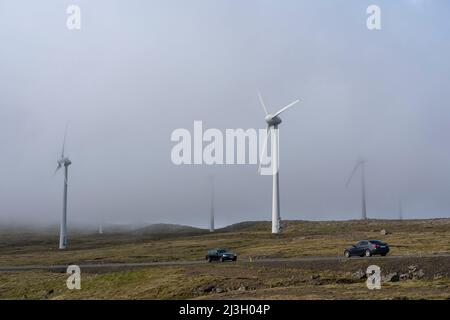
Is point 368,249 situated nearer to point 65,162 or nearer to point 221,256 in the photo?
point 221,256

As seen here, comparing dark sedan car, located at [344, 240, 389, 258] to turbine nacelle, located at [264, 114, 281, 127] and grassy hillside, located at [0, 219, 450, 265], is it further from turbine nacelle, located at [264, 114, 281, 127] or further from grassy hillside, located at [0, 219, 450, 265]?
turbine nacelle, located at [264, 114, 281, 127]

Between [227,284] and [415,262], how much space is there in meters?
18.2

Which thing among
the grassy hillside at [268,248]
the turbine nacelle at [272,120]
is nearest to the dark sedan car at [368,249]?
the grassy hillside at [268,248]

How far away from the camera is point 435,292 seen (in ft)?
122

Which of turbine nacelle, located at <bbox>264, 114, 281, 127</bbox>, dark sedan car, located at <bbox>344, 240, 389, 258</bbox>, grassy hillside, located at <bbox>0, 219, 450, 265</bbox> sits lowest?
grassy hillside, located at <bbox>0, 219, 450, 265</bbox>

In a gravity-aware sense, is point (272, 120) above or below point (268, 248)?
above

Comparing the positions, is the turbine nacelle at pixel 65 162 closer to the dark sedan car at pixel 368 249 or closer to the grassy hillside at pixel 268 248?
the grassy hillside at pixel 268 248

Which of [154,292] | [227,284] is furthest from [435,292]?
[154,292]

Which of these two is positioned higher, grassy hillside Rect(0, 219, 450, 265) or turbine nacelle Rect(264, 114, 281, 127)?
turbine nacelle Rect(264, 114, 281, 127)

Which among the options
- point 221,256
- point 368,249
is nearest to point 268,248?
point 221,256

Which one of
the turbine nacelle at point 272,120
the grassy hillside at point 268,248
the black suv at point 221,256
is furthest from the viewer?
the turbine nacelle at point 272,120

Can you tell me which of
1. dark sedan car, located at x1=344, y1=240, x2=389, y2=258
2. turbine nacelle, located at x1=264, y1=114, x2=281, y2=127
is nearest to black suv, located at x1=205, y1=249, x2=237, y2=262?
dark sedan car, located at x1=344, y1=240, x2=389, y2=258

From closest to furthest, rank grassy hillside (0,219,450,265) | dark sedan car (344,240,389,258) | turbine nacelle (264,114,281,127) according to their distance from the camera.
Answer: dark sedan car (344,240,389,258), grassy hillside (0,219,450,265), turbine nacelle (264,114,281,127)
